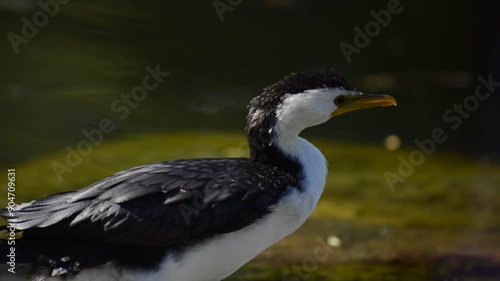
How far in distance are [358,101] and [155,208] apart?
4.18 feet

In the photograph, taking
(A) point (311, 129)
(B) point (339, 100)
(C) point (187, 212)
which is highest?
(B) point (339, 100)

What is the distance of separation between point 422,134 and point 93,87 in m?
2.73

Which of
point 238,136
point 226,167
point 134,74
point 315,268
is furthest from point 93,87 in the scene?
point 226,167

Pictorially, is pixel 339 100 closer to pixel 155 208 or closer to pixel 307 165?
pixel 307 165

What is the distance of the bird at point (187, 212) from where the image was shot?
17.5 feet

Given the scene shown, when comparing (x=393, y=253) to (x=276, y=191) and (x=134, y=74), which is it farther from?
(x=134, y=74)

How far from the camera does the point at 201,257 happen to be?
5477 mm

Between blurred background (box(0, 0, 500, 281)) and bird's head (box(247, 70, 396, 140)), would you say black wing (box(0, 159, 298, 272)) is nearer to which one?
bird's head (box(247, 70, 396, 140))

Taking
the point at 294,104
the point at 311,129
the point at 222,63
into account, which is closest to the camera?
the point at 294,104

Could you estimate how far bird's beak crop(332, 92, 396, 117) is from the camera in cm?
596

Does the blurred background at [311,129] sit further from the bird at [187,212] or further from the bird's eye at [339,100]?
the bird's eye at [339,100]

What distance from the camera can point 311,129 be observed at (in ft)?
29.7

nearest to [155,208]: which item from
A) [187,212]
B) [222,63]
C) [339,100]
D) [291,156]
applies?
[187,212]

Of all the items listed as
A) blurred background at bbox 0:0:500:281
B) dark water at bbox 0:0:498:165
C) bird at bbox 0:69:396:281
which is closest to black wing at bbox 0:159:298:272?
bird at bbox 0:69:396:281
